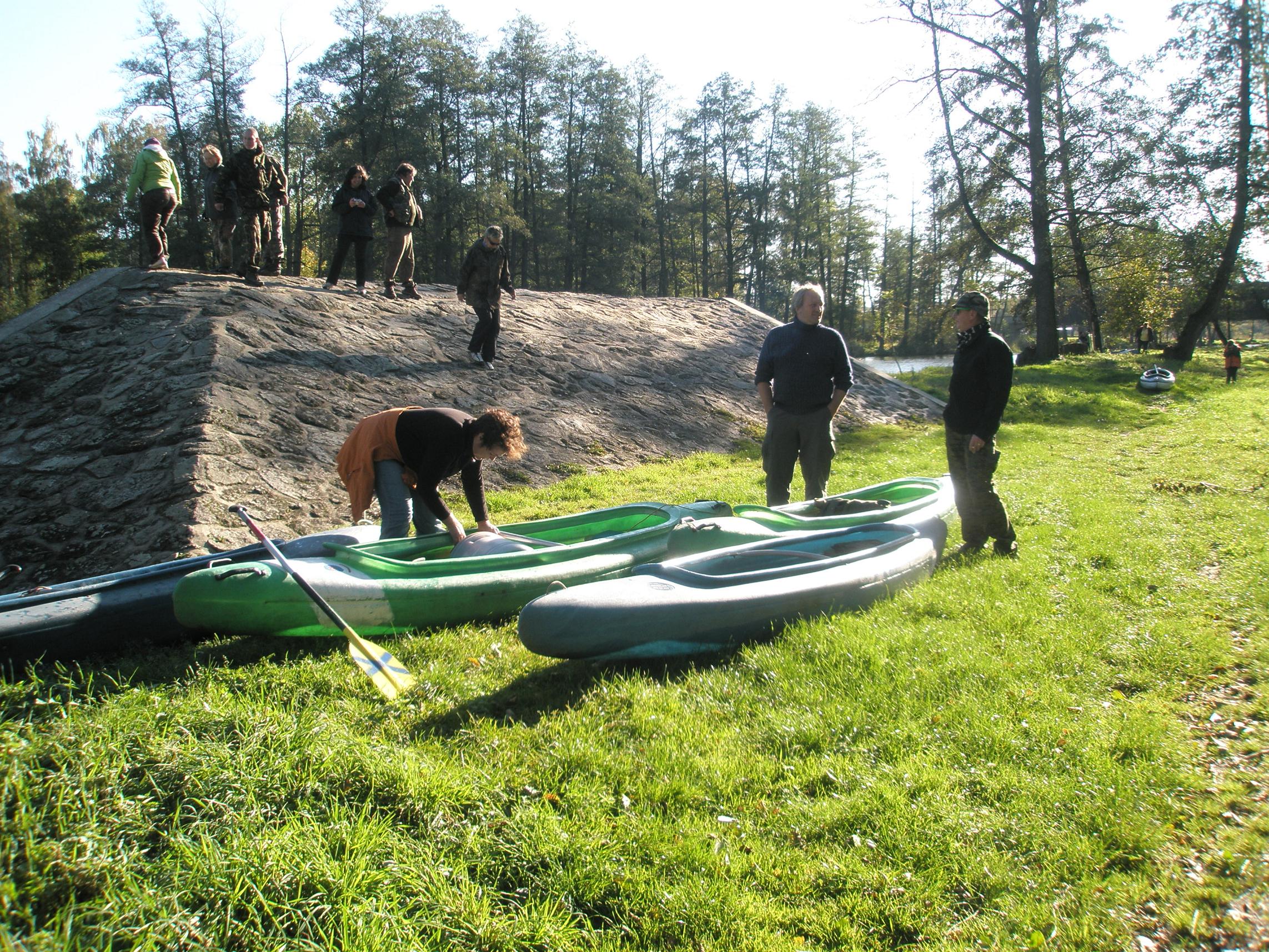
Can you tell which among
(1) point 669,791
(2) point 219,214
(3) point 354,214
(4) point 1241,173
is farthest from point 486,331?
(4) point 1241,173

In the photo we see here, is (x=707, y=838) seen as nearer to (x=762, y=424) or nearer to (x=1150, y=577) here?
(x=1150, y=577)

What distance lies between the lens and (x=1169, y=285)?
1194 inches

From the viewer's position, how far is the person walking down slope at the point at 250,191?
10.1 m

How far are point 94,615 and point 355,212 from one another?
7.86m

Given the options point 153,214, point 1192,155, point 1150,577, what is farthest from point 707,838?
point 1192,155

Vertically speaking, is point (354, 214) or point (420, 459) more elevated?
point (354, 214)

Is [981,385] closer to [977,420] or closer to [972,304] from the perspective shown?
[977,420]

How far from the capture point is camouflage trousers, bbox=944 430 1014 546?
5797 millimetres

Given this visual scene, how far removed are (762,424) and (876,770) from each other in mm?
10376

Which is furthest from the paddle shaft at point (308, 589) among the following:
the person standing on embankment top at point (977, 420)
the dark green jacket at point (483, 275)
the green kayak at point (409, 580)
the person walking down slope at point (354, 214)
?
the person walking down slope at point (354, 214)

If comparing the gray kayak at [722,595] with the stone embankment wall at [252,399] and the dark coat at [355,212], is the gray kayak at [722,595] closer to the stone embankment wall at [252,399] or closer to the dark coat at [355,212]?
the stone embankment wall at [252,399]

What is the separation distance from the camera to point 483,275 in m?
10.3

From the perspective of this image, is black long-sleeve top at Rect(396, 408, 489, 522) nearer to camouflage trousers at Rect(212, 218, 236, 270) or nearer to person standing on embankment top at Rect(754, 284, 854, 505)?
person standing on embankment top at Rect(754, 284, 854, 505)

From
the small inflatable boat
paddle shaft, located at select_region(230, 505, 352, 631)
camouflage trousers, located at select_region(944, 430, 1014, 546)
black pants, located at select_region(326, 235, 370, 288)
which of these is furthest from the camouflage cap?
the small inflatable boat
